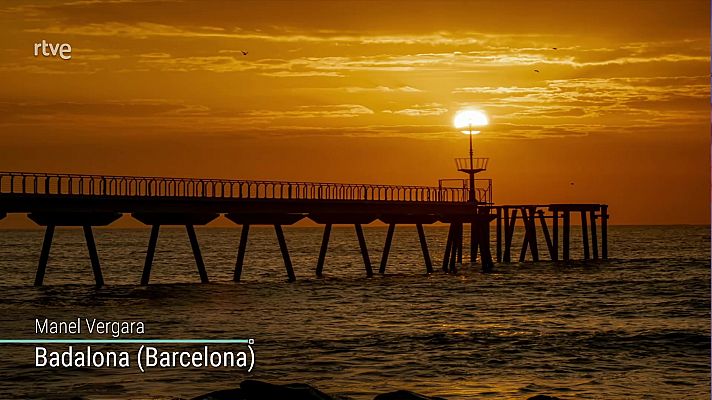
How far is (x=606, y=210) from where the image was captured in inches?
3393

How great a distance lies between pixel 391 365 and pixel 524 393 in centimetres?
447

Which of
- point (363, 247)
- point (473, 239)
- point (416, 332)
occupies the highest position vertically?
point (473, 239)

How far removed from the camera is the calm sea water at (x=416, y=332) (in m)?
25.2

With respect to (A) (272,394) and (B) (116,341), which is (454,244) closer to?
(B) (116,341)

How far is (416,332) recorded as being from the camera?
3650cm

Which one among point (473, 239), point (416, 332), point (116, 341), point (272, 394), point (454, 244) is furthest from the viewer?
point (473, 239)

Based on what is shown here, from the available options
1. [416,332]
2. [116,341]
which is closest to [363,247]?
[416,332]

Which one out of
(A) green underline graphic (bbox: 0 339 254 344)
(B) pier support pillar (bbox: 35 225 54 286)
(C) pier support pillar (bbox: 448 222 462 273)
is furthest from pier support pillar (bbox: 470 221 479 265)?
(A) green underline graphic (bbox: 0 339 254 344)

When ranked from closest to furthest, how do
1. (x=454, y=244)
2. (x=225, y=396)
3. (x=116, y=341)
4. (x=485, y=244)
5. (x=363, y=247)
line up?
(x=225, y=396) < (x=116, y=341) < (x=363, y=247) < (x=454, y=244) < (x=485, y=244)

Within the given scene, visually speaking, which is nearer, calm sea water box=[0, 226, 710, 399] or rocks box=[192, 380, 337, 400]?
rocks box=[192, 380, 337, 400]

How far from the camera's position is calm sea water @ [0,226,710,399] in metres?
25.2

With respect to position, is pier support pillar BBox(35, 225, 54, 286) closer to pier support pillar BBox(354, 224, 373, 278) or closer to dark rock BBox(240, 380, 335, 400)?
pier support pillar BBox(354, 224, 373, 278)

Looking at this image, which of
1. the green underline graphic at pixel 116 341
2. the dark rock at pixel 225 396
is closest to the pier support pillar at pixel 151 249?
the green underline graphic at pixel 116 341

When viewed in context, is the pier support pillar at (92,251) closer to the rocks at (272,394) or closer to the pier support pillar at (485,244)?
the pier support pillar at (485,244)
